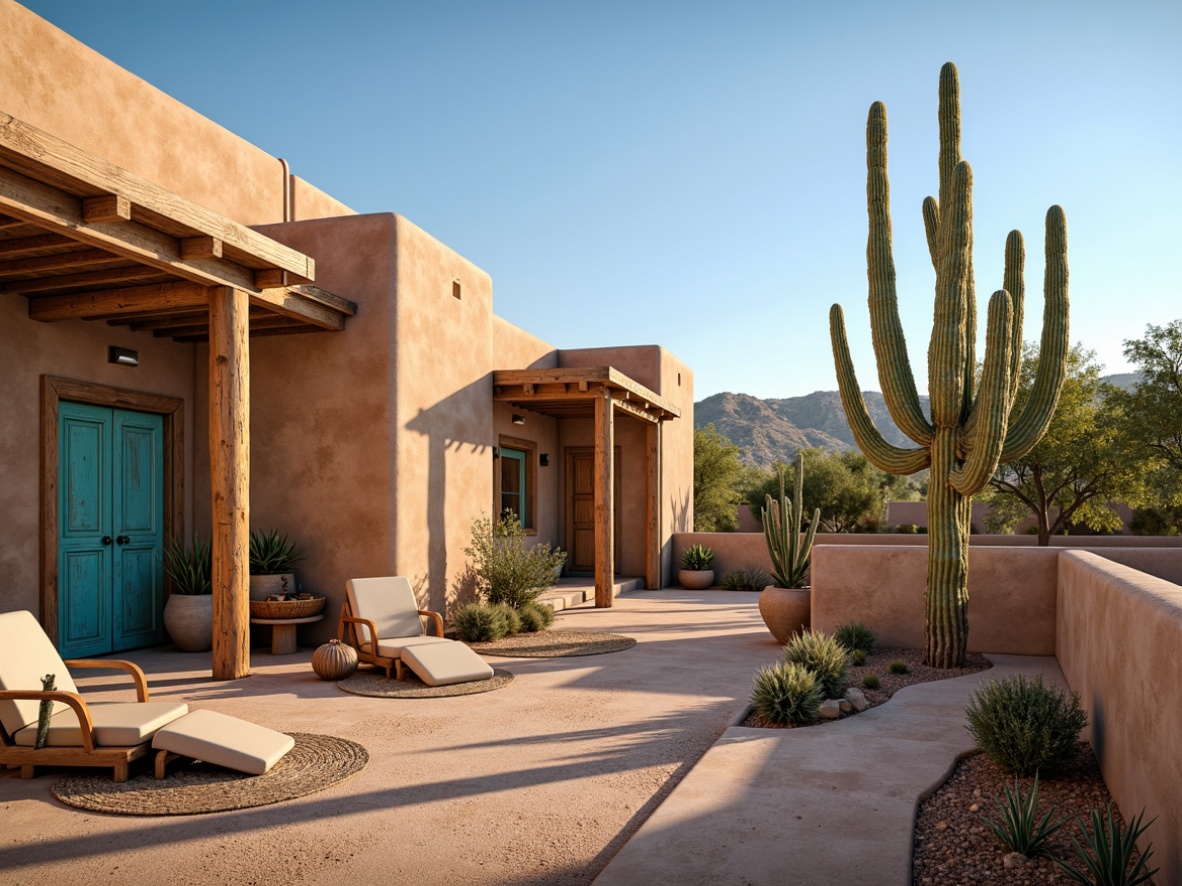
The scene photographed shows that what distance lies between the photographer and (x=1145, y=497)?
17.8 meters

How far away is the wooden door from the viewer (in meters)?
17.4

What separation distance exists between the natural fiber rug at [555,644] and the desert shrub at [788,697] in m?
3.40

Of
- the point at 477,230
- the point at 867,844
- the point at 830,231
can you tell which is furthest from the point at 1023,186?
the point at 477,230

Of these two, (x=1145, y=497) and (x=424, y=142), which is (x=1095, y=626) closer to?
(x=424, y=142)

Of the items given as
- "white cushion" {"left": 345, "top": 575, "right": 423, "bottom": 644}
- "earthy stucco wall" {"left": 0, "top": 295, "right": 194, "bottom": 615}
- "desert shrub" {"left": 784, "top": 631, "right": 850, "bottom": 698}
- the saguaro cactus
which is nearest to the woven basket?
"white cushion" {"left": 345, "top": 575, "right": 423, "bottom": 644}

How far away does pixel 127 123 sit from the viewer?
30.7 ft

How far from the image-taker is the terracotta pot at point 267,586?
9453mm

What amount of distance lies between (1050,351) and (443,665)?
6.02 meters

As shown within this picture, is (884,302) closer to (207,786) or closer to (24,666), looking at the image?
(207,786)

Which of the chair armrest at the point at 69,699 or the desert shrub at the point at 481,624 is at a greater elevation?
the chair armrest at the point at 69,699

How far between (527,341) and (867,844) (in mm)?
12360

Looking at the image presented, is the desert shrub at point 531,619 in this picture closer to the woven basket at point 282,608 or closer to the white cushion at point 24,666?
the woven basket at point 282,608

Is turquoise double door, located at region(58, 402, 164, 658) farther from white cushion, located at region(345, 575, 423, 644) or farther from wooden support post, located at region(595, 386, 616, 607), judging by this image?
wooden support post, located at region(595, 386, 616, 607)

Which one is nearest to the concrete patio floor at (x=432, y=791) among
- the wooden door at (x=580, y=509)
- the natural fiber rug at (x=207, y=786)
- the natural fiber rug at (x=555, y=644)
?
the natural fiber rug at (x=207, y=786)
